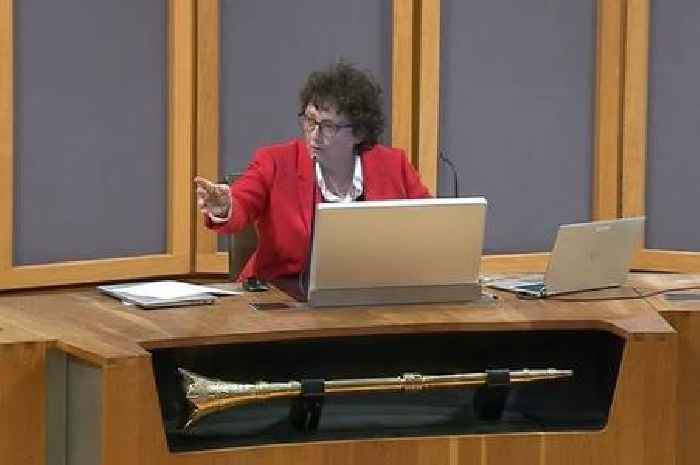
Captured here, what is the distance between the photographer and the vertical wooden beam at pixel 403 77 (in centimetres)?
465

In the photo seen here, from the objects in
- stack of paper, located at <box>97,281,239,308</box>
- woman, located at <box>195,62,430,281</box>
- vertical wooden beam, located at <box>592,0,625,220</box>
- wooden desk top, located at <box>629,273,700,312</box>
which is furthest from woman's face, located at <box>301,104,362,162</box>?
vertical wooden beam, located at <box>592,0,625,220</box>

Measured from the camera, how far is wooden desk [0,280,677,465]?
2754 millimetres

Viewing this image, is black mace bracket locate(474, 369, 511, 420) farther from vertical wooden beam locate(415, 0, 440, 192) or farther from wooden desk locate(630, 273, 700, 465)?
vertical wooden beam locate(415, 0, 440, 192)

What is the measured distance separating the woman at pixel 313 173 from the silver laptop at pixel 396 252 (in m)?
0.41

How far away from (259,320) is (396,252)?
0.32 meters

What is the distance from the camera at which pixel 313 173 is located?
382cm

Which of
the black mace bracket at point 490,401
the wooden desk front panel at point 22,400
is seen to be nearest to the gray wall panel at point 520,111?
the black mace bracket at point 490,401

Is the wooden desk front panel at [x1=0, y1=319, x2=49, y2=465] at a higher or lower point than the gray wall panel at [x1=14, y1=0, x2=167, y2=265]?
lower

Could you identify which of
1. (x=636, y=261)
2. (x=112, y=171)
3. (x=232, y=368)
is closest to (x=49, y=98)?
(x=112, y=171)

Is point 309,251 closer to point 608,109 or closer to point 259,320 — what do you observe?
point 259,320

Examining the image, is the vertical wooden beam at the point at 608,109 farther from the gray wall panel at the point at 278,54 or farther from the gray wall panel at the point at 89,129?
the gray wall panel at the point at 89,129

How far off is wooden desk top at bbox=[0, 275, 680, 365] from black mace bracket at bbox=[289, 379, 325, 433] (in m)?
0.11

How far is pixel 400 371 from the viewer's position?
317 centimetres

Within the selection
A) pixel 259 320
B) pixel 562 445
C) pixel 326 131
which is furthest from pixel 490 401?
pixel 326 131
